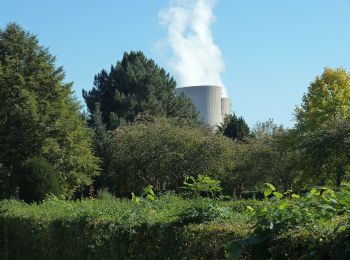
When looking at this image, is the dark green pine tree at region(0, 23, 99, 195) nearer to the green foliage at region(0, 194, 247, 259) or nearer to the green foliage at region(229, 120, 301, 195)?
the green foliage at region(229, 120, 301, 195)

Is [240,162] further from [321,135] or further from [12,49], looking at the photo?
[12,49]

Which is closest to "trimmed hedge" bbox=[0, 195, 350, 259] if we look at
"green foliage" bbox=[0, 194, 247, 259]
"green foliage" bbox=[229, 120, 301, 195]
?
"green foliage" bbox=[0, 194, 247, 259]

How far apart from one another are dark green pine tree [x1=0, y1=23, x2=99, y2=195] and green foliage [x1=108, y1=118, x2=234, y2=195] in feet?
9.91

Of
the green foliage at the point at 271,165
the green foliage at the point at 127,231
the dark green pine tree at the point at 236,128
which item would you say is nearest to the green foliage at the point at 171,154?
the green foliage at the point at 271,165

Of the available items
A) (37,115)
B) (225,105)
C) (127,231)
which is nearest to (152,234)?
(127,231)

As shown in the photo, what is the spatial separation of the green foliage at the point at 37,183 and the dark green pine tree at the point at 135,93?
96.4 feet

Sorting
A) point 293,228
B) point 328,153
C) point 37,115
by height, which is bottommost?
point 293,228

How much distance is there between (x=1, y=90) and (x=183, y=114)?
79.4ft

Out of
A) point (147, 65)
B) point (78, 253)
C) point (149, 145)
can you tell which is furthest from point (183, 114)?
point (78, 253)

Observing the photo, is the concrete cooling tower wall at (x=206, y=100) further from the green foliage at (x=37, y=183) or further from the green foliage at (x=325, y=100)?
the green foliage at (x=37, y=183)

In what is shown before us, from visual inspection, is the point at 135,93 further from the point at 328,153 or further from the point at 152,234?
the point at 152,234

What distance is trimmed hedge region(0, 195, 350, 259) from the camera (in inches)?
193

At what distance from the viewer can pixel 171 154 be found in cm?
3806

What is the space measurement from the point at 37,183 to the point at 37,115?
48.9 feet
